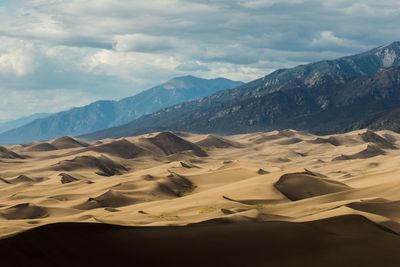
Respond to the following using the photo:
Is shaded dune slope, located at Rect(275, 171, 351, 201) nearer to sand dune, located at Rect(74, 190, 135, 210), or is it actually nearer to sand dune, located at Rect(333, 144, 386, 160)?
sand dune, located at Rect(74, 190, 135, 210)

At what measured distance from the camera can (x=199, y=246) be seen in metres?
23.8

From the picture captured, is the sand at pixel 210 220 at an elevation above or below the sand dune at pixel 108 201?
above

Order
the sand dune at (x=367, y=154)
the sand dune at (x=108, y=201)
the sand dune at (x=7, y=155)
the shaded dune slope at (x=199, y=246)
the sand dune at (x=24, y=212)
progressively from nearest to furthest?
the shaded dune slope at (x=199, y=246) → the sand dune at (x=24, y=212) → the sand dune at (x=108, y=201) → the sand dune at (x=367, y=154) → the sand dune at (x=7, y=155)

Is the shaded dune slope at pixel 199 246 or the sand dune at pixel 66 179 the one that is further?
the sand dune at pixel 66 179

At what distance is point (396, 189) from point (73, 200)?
1565 inches

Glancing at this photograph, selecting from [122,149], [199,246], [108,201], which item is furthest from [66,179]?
[199,246]

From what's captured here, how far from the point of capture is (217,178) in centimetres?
9925

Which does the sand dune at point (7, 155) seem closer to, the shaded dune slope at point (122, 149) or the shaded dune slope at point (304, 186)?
the shaded dune slope at point (122, 149)

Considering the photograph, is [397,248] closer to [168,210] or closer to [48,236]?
[48,236]

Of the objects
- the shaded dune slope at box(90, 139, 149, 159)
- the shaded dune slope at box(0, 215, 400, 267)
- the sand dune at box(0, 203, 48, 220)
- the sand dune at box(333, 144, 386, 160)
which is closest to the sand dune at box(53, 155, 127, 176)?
the shaded dune slope at box(90, 139, 149, 159)

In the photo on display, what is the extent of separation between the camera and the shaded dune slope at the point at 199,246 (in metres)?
21.4

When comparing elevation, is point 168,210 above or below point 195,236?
below

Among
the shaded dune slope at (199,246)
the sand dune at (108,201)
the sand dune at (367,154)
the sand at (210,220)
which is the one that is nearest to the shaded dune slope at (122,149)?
the sand at (210,220)

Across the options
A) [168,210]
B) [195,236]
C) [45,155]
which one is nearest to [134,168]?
[45,155]
